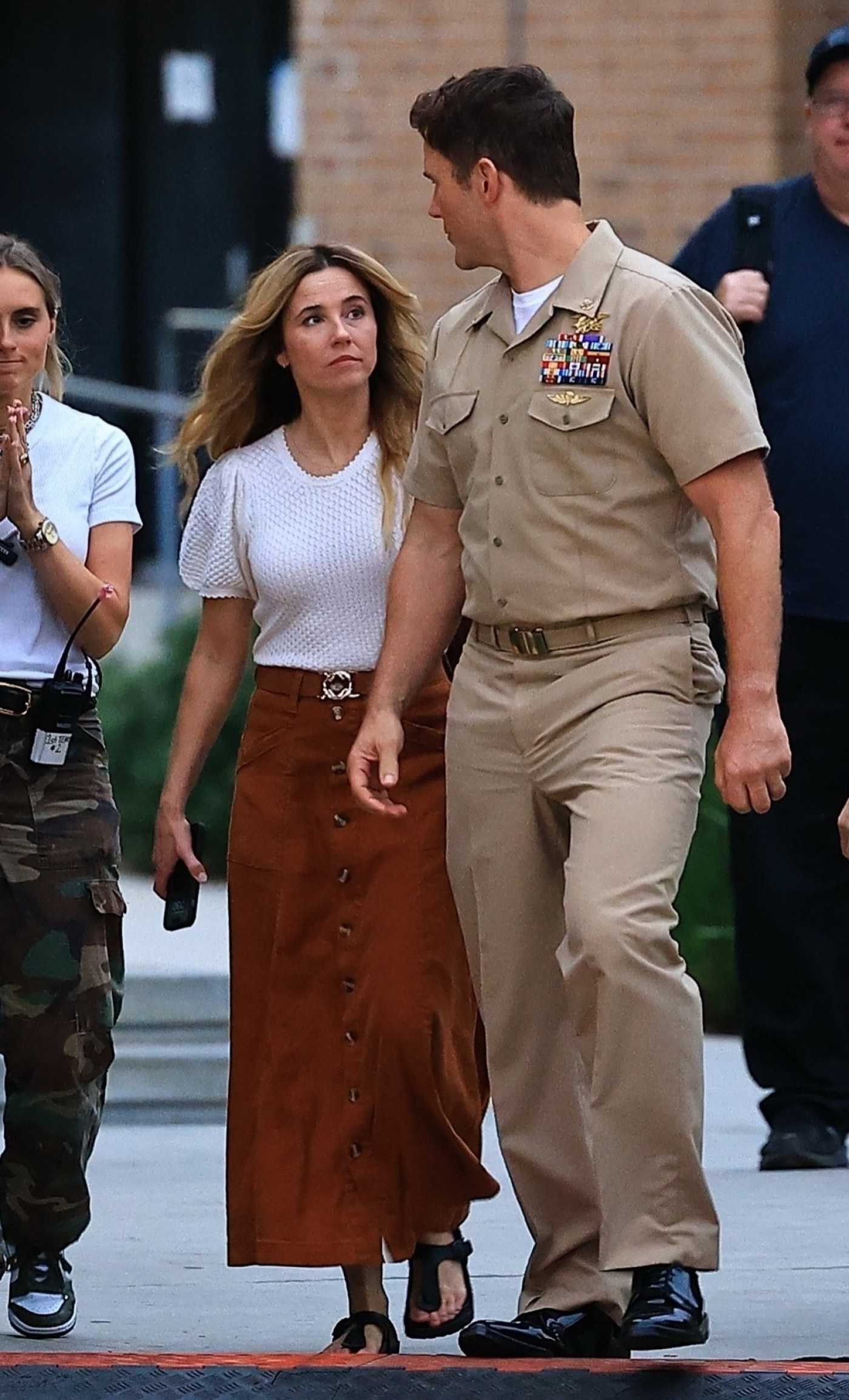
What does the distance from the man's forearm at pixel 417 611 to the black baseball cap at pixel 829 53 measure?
6.05ft

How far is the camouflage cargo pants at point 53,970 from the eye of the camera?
479 cm

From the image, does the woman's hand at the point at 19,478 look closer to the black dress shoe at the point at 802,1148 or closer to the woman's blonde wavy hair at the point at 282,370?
the woman's blonde wavy hair at the point at 282,370

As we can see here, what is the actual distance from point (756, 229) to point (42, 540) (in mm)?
2119

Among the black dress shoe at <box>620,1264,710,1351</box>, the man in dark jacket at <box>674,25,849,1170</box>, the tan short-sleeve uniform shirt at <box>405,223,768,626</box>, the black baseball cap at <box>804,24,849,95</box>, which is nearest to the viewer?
the black dress shoe at <box>620,1264,710,1351</box>

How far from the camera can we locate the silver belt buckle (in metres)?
4.69

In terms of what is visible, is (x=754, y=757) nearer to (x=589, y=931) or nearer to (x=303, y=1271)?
(x=589, y=931)

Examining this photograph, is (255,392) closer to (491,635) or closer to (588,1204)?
(491,635)

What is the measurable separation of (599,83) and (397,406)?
5.97 metres

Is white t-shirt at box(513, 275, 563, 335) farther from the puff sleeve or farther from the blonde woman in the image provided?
the puff sleeve

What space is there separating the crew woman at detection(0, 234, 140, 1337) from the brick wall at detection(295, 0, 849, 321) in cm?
581

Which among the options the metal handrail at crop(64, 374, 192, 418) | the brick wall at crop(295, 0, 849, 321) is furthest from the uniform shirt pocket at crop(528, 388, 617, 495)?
the metal handrail at crop(64, 374, 192, 418)

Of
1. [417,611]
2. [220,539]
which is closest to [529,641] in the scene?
[417,611]

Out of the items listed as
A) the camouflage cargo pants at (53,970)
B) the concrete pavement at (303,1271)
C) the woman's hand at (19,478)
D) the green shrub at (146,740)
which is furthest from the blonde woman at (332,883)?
the green shrub at (146,740)

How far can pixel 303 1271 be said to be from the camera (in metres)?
5.48
